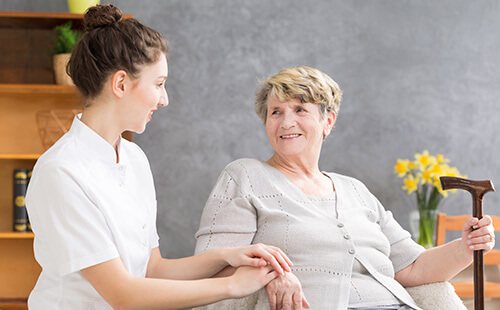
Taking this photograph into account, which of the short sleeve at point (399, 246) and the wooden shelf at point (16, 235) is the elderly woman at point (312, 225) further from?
the wooden shelf at point (16, 235)

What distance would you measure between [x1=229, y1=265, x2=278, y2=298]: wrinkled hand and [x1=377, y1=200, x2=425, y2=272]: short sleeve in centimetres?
71

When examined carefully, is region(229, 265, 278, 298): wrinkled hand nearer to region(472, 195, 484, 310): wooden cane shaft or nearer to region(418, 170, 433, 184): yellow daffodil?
region(472, 195, 484, 310): wooden cane shaft

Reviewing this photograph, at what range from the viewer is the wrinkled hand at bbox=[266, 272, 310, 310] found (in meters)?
1.57

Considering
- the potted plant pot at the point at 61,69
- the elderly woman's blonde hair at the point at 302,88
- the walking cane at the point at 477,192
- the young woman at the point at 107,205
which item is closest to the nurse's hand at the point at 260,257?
the young woman at the point at 107,205

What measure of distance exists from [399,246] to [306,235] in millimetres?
453

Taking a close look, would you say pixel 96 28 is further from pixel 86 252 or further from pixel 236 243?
pixel 236 243

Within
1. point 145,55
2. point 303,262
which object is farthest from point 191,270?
point 145,55

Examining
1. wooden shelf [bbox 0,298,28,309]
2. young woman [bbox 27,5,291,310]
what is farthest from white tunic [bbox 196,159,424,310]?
wooden shelf [bbox 0,298,28,309]

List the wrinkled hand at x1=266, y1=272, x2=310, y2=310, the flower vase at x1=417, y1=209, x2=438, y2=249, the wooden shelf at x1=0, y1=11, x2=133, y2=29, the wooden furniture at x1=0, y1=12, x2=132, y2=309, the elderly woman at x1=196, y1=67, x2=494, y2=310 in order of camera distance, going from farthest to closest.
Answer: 1. the wooden furniture at x1=0, y1=12, x2=132, y2=309
2. the flower vase at x1=417, y1=209, x2=438, y2=249
3. the wooden shelf at x1=0, y1=11, x2=133, y2=29
4. the elderly woman at x1=196, y1=67, x2=494, y2=310
5. the wrinkled hand at x1=266, y1=272, x2=310, y2=310

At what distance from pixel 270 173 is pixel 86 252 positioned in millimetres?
853

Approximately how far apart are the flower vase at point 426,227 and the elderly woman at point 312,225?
3.34 ft

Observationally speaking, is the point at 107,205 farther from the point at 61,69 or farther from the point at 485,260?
the point at 485,260

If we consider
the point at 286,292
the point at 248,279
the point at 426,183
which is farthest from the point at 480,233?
the point at 426,183

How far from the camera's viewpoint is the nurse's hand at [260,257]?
4.93ft
